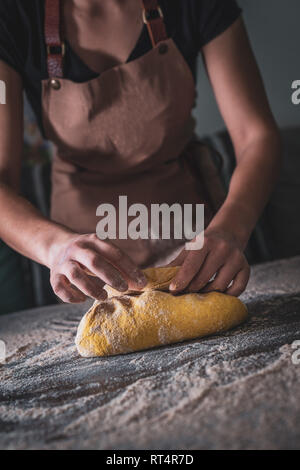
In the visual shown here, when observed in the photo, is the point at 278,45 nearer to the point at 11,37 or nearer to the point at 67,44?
the point at 67,44

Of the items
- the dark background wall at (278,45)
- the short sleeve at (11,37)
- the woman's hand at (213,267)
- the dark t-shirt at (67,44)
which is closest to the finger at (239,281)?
the woman's hand at (213,267)

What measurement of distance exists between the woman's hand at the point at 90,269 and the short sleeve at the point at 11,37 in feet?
1.75

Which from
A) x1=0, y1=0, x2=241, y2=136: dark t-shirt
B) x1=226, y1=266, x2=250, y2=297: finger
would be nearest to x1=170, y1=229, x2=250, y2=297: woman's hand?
x1=226, y1=266, x2=250, y2=297: finger

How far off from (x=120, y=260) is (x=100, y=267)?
4cm

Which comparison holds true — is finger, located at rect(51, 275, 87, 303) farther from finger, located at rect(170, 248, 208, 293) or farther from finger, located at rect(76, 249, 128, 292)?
finger, located at rect(170, 248, 208, 293)

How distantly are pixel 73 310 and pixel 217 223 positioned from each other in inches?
20.6

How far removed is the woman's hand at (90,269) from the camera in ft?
2.42

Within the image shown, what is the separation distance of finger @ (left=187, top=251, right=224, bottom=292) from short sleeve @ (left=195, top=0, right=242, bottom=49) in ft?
2.03

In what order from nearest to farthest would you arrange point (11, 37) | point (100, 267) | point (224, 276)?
point (100, 267) < point (224, 276) < point (11, 37)

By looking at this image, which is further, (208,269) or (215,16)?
(215,16)

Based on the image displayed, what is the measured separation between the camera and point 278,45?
2146 mm

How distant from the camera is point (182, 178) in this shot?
1.24 metres

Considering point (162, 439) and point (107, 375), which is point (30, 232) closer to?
point (107, 375)

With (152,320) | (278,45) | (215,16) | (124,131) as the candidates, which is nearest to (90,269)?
(152,320)
